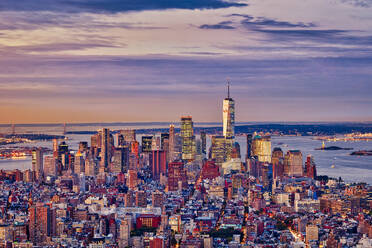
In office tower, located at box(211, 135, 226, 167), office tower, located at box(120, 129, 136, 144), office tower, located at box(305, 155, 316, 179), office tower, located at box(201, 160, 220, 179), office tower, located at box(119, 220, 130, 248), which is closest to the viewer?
office tower, located at box(119, 220, 130, 248)

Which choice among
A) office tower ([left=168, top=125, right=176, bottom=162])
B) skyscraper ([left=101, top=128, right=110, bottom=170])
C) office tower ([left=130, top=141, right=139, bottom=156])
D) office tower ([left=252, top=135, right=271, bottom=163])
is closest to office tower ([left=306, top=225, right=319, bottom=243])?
skyscraper ([left=101, top=128, right=110, bottom=170])

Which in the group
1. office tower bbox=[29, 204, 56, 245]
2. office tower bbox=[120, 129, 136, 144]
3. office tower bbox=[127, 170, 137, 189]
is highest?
office tower bbox=[120, 129, 136, 144]

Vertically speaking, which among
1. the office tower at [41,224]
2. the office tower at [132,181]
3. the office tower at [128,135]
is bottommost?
the office tower at [132,181]

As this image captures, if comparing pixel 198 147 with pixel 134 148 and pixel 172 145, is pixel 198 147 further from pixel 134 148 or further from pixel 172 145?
pixel 134 148

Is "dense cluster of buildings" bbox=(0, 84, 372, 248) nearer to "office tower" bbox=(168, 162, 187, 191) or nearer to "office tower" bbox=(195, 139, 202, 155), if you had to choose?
"office tower" bbox=(168, 162, 187, 191)

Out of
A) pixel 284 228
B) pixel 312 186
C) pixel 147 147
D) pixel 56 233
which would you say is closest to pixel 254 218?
pixel 284 228

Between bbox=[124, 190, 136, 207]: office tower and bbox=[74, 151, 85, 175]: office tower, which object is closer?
bbox=[124, 190, 136, 207]: office tower

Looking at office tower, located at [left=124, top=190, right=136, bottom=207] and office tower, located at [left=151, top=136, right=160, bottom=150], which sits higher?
office tower, located at [left=151, top=136, right=160, bottom=150]

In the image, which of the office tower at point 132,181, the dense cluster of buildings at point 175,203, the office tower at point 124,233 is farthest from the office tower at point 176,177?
the office tower at point 124,233

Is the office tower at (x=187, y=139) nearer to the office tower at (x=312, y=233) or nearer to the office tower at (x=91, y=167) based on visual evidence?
the office tower at (x=91, y=167)
